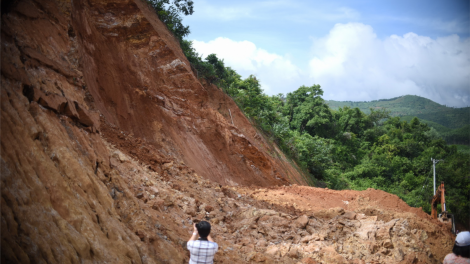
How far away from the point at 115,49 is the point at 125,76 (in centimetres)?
123

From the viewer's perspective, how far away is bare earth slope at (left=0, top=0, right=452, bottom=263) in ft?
11.3

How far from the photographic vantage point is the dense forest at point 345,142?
19.5 m

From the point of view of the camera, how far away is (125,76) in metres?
12.2

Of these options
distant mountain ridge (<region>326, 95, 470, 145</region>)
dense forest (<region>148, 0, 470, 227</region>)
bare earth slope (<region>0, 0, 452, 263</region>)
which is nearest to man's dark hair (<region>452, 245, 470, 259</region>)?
bare earth slope (<region>0, 0, 452, 263</region>)

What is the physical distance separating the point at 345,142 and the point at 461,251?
32.5 meters

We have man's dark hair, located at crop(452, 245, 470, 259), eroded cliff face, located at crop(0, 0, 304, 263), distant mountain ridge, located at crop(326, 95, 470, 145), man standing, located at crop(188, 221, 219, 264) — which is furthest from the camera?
distant mountain ridge, located at crop(326, 95, 470, 145)

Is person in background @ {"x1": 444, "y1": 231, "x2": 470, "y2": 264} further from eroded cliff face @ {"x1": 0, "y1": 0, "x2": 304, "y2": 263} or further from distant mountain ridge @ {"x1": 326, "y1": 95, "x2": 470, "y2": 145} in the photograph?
distant mountain ridge @ {"x1": 326, "y1": 95, "x2": 470, "y2": 145}

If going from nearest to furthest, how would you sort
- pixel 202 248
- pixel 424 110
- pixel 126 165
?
1. pixel 202 248
2. pixel 126 165
3. pixel 424 110

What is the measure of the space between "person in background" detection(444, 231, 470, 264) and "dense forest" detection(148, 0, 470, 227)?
1420cm

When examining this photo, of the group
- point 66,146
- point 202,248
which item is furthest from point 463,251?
point 66,146

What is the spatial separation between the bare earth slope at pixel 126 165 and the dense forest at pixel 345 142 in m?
3.44

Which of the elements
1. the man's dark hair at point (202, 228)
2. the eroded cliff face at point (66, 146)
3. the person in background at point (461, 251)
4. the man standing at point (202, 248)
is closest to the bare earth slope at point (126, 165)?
the eroded cliff face at point (66, 146)

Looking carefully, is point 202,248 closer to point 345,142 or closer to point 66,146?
point 66,146

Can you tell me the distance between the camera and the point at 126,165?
287 inches
